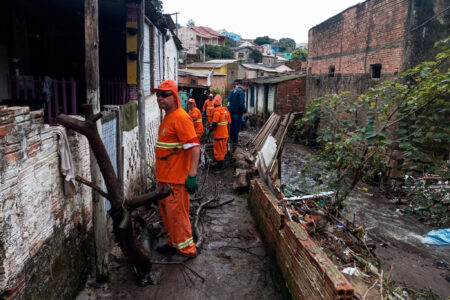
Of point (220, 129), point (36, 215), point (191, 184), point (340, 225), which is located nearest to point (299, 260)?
point (191, 184)

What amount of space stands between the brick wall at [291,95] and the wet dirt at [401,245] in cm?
949

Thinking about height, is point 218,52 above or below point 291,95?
above

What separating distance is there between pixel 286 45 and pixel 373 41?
206 ft

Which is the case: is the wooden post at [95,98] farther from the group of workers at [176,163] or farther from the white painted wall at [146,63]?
the white painted wall at [146,63]

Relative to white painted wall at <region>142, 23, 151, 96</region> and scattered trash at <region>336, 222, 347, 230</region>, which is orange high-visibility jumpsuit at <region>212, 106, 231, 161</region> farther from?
scattered trash at <region>336, 222, 347, 230</region>

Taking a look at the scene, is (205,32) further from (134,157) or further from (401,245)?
(401,245)

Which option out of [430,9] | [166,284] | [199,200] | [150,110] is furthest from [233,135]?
[166,284]

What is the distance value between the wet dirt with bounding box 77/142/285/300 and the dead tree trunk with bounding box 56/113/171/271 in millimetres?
354

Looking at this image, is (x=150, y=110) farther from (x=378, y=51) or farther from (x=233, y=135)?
(x=378, y=51)

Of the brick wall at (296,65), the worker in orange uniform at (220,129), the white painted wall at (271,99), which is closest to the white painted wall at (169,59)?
the worker in orange uniform at (220,129)

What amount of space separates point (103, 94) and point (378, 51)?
8159mm

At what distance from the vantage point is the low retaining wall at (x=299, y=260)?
2.59m

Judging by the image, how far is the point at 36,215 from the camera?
254 centimetres

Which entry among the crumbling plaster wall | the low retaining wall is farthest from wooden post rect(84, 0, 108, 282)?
the low retaining wall
